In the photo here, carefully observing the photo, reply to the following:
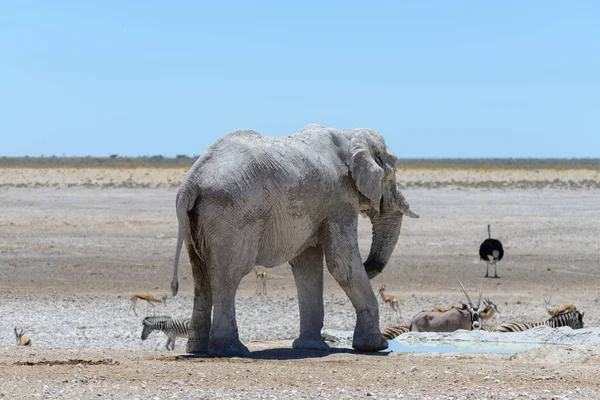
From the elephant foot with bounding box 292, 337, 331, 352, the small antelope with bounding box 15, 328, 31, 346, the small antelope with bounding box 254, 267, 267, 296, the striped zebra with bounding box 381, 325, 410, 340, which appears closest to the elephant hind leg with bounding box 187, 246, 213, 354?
the elephant foot with bounding box 292, 337, 331, 352

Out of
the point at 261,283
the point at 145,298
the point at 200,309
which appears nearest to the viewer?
the point at 200,309

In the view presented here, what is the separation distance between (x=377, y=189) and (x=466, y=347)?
242cm

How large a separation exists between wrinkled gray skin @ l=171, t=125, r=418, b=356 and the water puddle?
0.95 m

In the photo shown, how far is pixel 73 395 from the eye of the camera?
892 cm

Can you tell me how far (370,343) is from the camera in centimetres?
1261

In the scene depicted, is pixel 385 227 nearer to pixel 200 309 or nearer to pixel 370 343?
pixel 370 343

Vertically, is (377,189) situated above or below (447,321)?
above

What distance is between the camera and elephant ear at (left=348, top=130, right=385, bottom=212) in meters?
12.5

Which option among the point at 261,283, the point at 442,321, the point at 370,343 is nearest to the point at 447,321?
the point at 442,321

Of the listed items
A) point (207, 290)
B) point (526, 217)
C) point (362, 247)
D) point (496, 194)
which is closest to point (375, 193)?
point (207, 290)

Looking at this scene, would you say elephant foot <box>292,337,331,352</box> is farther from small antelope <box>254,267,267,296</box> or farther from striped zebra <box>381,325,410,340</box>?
small antelope <box>254,267,267,296</box>

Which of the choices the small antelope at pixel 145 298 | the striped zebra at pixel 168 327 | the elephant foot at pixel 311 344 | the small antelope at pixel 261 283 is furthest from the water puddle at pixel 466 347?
the small antelope at pixel 261 283

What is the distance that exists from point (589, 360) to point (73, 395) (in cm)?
526

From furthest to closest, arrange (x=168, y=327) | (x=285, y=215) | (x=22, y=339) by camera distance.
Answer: (x=168, y=327) < (x=22, y=339) < (x=285, y=215)
